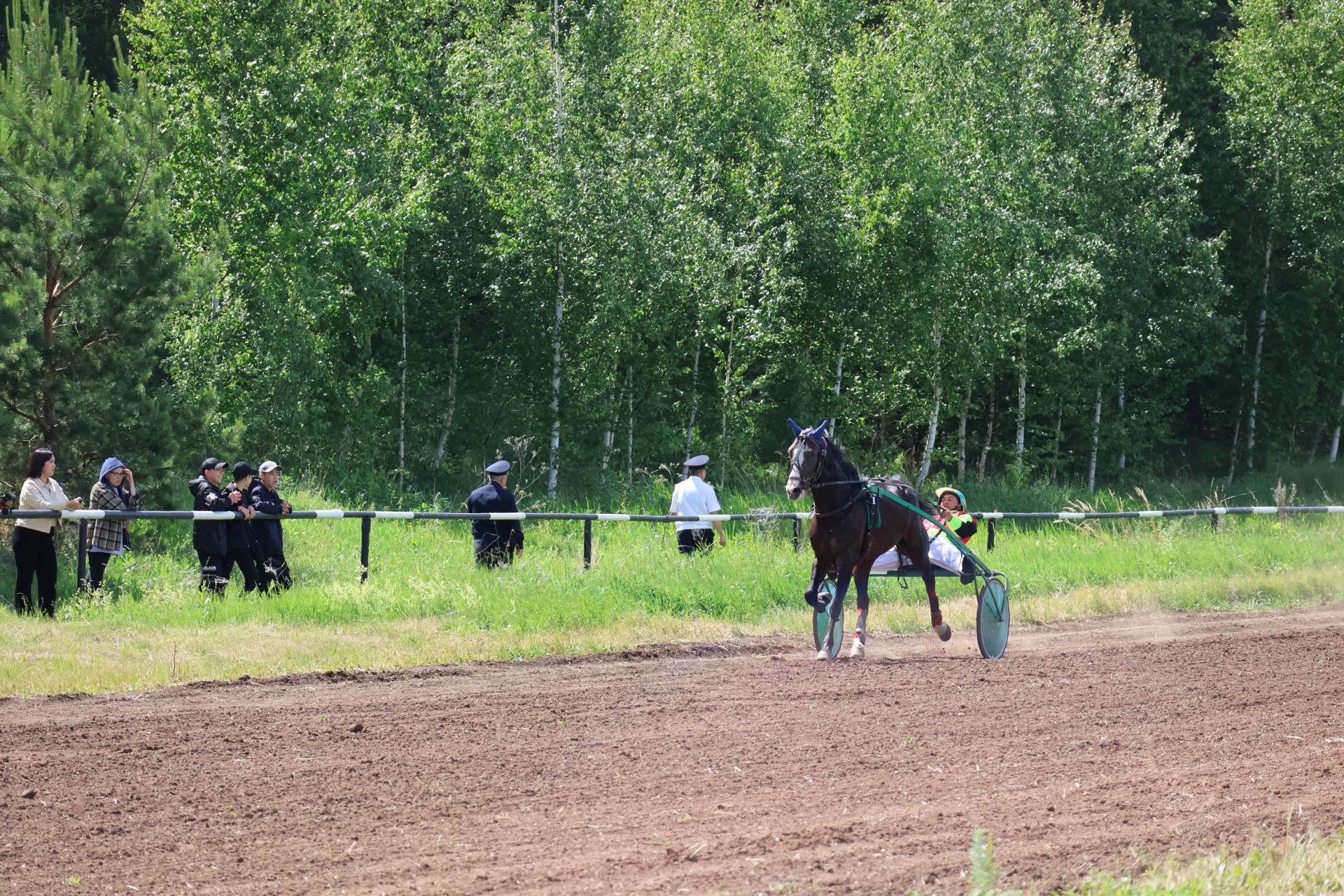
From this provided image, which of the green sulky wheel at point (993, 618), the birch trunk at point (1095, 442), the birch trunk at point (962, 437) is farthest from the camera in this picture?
the birch trunk at point (1095, 442)

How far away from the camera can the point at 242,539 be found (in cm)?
1362

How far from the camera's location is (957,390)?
98.9 ft

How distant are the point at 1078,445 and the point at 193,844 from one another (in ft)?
102

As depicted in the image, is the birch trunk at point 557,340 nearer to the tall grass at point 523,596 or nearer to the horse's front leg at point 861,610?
the tall grass at point 523,596

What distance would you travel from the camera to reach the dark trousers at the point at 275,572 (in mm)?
13797

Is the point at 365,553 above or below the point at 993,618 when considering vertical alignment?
above

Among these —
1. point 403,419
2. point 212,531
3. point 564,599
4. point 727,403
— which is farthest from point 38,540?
point 727,403

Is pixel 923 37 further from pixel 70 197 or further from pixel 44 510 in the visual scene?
pixel 44 510

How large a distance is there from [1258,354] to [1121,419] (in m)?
5.51

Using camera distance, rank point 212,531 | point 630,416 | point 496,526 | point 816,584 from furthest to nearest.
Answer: point 630,416
point 496,526
point 212,531
point 816,584

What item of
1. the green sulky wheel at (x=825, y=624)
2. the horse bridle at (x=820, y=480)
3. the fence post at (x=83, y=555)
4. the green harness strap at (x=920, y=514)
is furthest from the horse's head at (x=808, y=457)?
the fence post at (x=83, y=555)

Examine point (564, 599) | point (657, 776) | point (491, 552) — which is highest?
point (491, 552)

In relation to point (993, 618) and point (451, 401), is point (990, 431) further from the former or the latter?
point (993, 618)

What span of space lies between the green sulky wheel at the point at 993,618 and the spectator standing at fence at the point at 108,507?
8.22m
